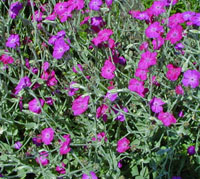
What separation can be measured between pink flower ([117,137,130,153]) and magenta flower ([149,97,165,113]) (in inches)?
8.4

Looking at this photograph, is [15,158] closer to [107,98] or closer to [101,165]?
[101,165]

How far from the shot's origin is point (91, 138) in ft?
6.43

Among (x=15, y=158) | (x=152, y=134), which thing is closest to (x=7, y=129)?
(x=15, y=158)

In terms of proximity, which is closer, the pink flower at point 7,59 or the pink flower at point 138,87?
the pink flower at point 138,87

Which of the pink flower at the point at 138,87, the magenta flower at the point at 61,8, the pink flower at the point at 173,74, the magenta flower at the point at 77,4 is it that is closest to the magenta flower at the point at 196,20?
the pink flower at the point at 173,74

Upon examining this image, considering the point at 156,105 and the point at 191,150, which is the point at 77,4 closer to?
the point at 156,105

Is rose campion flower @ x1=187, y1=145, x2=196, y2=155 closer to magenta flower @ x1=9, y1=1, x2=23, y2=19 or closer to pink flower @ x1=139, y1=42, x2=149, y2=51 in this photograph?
pink flower @ x1=139, y1=42, x2=149, y2=51

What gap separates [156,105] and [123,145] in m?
0.26

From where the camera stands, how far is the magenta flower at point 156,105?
1852mm

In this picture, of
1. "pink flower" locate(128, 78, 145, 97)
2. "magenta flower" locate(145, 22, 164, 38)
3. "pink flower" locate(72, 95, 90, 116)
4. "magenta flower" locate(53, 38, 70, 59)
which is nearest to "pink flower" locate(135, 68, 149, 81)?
"pink flower" locate(128, 78, 145, 97)

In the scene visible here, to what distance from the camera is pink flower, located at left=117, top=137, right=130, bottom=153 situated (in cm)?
190

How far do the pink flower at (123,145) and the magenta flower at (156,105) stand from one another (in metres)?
0.21

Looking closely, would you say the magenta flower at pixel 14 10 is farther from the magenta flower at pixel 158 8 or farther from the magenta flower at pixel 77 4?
the magenta flower at pixel 158 8

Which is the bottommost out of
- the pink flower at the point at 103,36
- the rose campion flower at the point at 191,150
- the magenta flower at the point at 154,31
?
the rose campion flower at the point at 191,150
